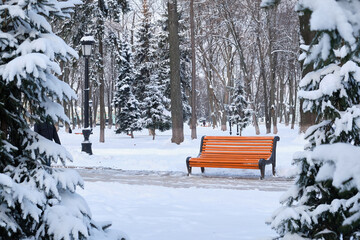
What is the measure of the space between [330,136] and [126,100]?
106 feet

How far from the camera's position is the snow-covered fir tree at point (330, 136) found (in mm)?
2109

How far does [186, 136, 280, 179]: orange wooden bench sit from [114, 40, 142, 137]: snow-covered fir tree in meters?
21.1

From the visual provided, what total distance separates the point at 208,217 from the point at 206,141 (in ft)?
17.5

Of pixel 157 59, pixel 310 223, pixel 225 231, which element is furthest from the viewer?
pixel 157 59

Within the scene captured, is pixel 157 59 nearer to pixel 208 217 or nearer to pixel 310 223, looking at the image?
pixel 208 217

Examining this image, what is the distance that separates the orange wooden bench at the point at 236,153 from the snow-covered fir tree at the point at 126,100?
21.1 metres

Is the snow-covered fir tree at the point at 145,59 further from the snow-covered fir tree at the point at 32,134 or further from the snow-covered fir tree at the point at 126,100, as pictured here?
the snow-covered fir tree at the point at 32,134

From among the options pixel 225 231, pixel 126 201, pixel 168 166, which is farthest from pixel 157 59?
pixel 225 231

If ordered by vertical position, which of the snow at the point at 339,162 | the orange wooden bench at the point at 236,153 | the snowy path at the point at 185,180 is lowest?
the snowy path at the point at 185,180

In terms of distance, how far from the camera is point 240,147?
35.2 ft

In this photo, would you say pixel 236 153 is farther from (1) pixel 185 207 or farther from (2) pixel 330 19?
(2) pixel 330 19

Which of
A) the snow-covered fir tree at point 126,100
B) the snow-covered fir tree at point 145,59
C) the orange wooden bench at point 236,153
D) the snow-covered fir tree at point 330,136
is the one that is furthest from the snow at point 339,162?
the snow-covered fir tree at point 126,100

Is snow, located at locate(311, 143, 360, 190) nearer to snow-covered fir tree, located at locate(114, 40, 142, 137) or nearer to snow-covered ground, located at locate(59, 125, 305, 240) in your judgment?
snow-covered ground, located at locate(59, 125, 305, 240)

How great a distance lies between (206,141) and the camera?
11180 mm
